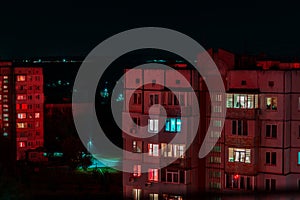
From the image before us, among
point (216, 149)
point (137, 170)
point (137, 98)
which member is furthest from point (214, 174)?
point (137, 98)

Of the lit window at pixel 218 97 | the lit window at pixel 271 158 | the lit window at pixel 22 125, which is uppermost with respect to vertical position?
the lit window at pixel 218 97

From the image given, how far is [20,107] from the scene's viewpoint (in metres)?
25.7

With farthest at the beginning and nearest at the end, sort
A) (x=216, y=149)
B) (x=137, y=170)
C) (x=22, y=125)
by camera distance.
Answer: (x=22, y=125) → (x=137, y=170) → (x=216, y=149)

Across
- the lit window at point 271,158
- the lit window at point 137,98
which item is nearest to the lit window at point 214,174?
the lit window at point 271,158

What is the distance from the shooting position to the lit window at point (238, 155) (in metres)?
9.73

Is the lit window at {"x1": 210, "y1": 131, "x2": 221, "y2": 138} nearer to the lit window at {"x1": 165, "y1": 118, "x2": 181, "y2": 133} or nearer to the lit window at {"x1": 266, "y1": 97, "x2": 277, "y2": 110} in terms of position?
the lit window at {"x1": 165, "y1": 118, "x2": 181, "y2": 133}

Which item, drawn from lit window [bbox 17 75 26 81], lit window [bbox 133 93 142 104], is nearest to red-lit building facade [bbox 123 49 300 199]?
lit window [bbox 133 93 142 104]

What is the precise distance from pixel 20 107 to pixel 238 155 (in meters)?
17.4

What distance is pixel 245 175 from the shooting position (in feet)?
31.8

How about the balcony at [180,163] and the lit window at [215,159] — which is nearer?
the balcony at [180,163]

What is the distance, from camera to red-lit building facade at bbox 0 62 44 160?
25.3 m

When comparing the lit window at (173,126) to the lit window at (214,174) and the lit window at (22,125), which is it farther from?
the lit window at (22,125)

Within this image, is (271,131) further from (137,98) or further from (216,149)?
(137,98)

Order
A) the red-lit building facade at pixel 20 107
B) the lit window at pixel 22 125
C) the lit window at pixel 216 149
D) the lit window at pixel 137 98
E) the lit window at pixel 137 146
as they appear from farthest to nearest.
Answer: the lit window at pixel 22 125, the red-lit building facade at pixel 20 107, the lit window at pixel 137 98, the lit window at pixel 137 146, the lit window at pixel 216 149
